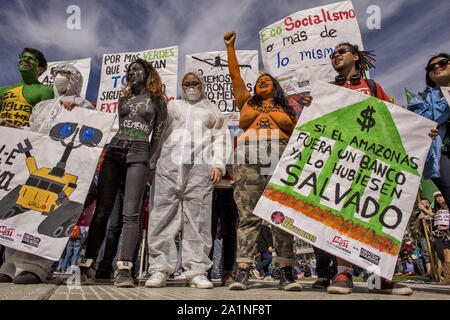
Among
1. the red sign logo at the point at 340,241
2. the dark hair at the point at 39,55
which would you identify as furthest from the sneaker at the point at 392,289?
the dark hair at the point at 39,55

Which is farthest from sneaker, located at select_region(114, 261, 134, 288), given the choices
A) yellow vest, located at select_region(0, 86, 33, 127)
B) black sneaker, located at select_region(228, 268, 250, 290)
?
yellow vest, located at select_region(0, 86, 33, 127)

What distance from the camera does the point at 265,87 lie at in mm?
2762

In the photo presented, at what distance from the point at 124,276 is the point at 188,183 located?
2.83ft

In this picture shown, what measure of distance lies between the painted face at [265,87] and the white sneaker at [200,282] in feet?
5.57

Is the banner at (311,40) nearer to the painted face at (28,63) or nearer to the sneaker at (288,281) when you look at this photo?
the sneaker at (288,281)

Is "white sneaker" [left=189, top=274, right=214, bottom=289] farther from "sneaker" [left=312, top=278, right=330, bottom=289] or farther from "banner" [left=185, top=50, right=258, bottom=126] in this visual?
"banner" [left=185, top=50, right=258, bottom=126]

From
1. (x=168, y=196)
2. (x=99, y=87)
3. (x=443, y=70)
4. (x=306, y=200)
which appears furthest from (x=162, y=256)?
(x=99, y=87)

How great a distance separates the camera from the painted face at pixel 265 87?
2.75 m

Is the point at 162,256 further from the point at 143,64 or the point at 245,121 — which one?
the point at 143,64

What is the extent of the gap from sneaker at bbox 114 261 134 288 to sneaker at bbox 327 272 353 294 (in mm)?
1402

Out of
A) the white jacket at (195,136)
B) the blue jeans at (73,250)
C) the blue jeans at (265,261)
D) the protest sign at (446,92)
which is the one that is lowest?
the blue jeans at (265,261)

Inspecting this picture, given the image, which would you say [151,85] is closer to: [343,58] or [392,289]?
[343,58]

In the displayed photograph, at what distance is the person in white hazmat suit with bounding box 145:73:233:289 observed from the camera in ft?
7.69
